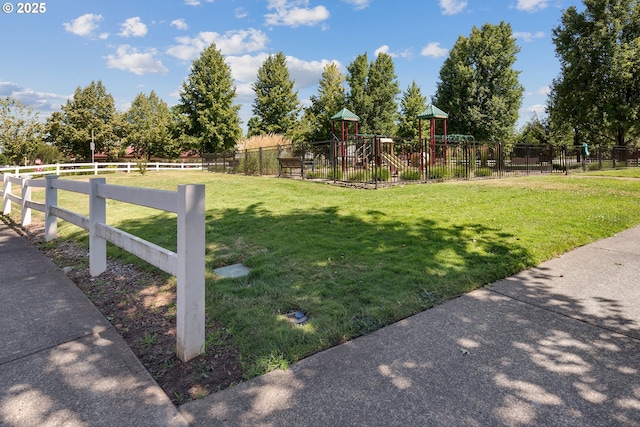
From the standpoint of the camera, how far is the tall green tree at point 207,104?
37.7 meters

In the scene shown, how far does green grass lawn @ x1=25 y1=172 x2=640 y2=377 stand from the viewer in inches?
116

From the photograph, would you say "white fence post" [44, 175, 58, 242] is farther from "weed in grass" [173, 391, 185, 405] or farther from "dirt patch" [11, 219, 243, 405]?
"weed in grass" [173, 391, 185, 405]

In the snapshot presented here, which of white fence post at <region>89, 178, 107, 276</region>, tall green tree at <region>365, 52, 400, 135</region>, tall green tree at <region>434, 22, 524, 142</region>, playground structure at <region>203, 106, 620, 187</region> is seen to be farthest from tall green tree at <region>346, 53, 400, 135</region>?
white fence post at <region>89, 178, 107, 276</region>

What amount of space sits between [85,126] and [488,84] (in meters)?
49.6

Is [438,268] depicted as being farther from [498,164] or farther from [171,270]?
[498,164]

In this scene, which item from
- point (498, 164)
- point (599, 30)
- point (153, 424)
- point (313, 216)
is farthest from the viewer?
point (599, 30)

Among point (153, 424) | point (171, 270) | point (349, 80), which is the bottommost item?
point (153, 424)

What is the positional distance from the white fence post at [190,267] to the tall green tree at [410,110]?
3903 cm

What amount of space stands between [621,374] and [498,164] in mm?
17939

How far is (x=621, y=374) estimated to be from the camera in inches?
88.0

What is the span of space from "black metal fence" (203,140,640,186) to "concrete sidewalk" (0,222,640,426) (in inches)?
381

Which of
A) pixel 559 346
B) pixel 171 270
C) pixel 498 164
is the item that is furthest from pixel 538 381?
pixel 498 164

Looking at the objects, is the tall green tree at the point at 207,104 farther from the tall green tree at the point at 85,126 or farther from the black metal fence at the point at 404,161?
the tall green tree at the point at 85,126

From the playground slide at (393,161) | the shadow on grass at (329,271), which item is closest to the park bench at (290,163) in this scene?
the playground slide at (393,161)
